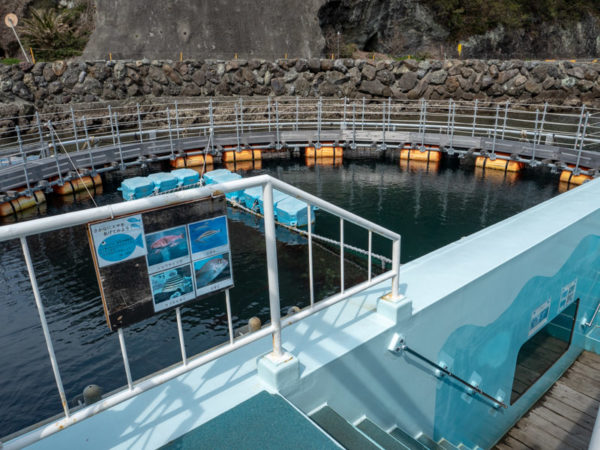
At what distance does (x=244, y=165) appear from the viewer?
14.0 meters

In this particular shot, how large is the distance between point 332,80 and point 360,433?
2209 cm

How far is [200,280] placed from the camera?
7.59 ft

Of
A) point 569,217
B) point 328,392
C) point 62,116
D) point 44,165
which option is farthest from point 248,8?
point 328,392

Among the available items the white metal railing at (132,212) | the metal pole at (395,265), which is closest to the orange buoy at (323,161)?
the metal pole at (395,265)

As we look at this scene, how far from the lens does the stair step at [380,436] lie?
280 centimetres

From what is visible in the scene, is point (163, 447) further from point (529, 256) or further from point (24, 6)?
point (24, 6)

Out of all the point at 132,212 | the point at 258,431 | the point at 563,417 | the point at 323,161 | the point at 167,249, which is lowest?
the point at 563,417

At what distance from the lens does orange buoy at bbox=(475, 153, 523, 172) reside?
12.8 m

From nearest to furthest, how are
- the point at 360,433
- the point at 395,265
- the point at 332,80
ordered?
the point at 360,433 < the point at 395,265 < the point at 332,80

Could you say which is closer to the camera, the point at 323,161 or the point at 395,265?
the point at 395,265

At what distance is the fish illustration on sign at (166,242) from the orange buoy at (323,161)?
1202cm

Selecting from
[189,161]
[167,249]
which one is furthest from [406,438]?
[189,161]

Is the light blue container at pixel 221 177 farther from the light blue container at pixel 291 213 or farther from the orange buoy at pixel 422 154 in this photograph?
the orange buoy at pixel 422 154

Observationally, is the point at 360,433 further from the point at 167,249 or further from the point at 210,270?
the point at 167,249
